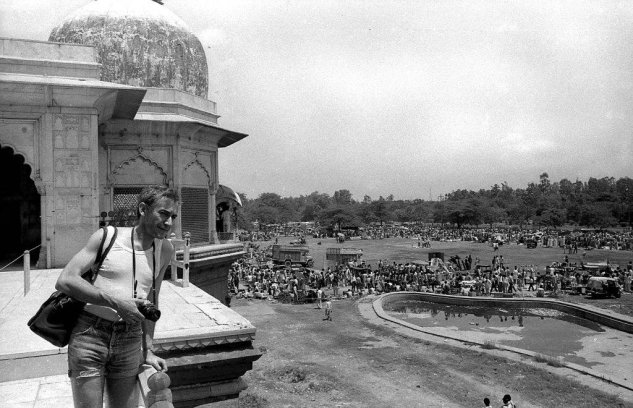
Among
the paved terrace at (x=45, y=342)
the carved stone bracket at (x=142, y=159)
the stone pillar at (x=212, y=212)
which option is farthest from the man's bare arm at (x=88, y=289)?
the stone pillar at (x=212, y=212)

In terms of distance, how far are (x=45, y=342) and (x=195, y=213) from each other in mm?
9560

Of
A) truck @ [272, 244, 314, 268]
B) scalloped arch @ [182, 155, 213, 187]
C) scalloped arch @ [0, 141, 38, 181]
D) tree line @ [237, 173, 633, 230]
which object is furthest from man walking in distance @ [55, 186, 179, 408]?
tree line @ [237, 173, 633, 230]

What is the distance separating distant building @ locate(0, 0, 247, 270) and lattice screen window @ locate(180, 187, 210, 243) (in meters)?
0.04

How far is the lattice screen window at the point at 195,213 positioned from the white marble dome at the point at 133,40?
11.4ft

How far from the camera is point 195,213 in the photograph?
15008 mm

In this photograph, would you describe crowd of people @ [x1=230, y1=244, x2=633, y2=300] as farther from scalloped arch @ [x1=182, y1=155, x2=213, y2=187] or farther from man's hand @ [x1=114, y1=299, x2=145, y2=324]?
man's hand @ [x1=114, y1=299, x2=145, y2=324]

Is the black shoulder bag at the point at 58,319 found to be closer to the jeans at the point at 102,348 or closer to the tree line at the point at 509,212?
the jeans at the point at 102,348

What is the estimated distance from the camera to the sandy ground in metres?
12.2

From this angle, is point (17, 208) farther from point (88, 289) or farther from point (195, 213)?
point (88, 289)

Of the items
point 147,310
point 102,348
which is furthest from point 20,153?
point 147,310

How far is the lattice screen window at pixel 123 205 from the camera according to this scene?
42.7 ft

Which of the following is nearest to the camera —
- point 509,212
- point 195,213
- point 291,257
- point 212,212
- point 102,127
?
point 102,127

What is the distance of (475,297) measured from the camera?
25453mm

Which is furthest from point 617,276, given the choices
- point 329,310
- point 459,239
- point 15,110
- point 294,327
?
point 459,239
